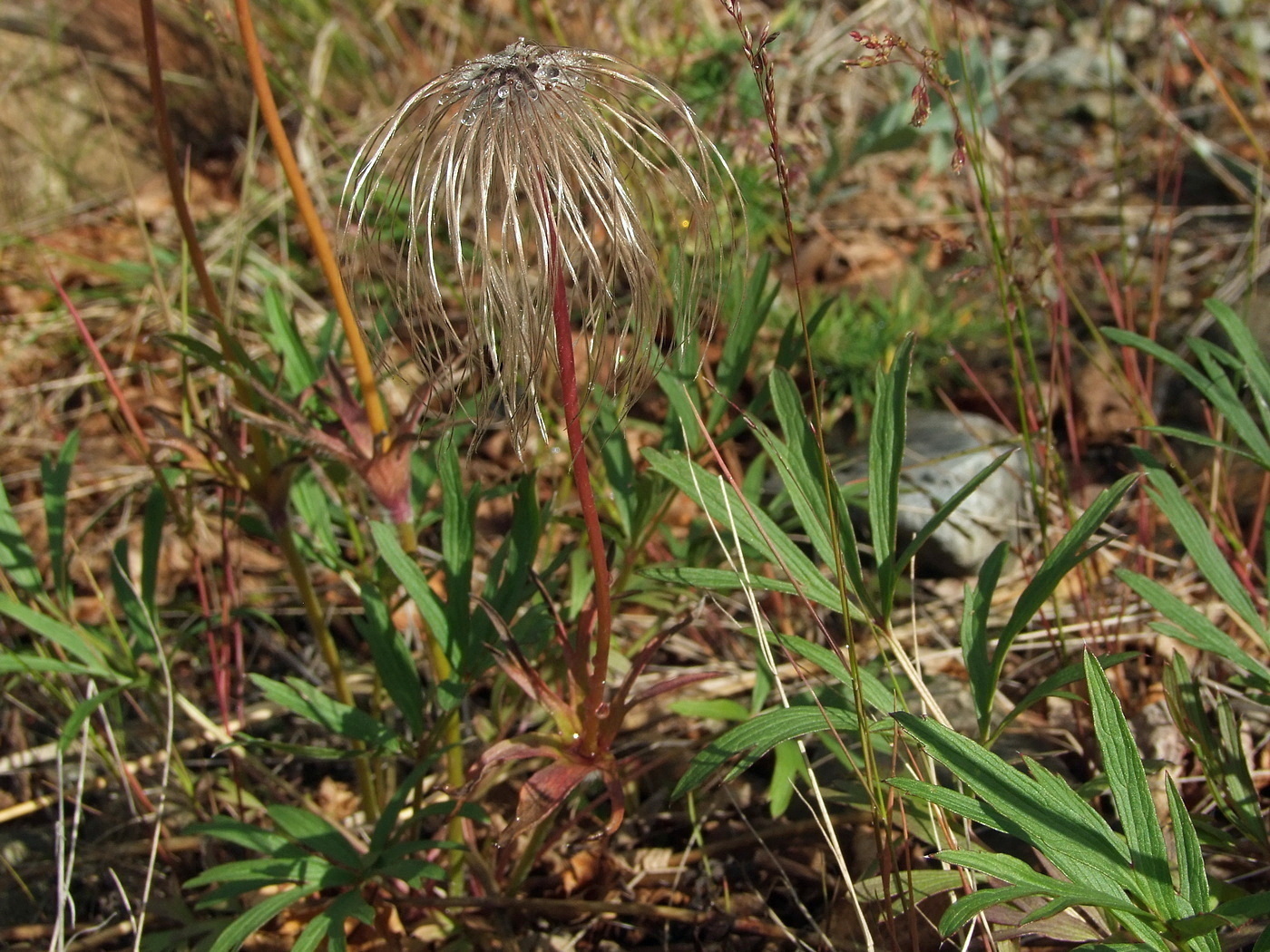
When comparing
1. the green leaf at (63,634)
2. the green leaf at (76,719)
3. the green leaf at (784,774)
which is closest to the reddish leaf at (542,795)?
the green leaf at (784,774)

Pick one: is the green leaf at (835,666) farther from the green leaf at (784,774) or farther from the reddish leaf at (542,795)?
the reddish leaf at (542,795)

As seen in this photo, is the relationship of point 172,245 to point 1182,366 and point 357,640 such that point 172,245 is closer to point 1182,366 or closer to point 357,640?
point 357,640

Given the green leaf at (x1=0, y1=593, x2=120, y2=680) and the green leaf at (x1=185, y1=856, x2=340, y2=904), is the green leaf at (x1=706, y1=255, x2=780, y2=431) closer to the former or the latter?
the green leaf at (x1=185, y1=856, x2=340, y2=904)

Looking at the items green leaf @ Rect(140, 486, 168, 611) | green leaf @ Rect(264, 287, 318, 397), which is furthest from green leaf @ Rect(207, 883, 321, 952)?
green leaf @ Rect(264, 287, 318, 397)

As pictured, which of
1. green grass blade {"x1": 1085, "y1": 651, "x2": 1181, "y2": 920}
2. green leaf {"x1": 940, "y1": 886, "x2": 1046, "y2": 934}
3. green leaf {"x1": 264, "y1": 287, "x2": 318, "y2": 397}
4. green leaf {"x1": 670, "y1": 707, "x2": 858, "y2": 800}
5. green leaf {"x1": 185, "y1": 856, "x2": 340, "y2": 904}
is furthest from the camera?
green leaf {"x1": 264, "y1": 287, "x2": 318, "y2": 397}

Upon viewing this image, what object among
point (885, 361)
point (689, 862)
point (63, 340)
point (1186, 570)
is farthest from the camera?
point (63, 340)

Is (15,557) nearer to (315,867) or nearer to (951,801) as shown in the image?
(315,867)

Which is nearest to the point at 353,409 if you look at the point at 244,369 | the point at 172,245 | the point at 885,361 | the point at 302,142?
the point at 244,369
